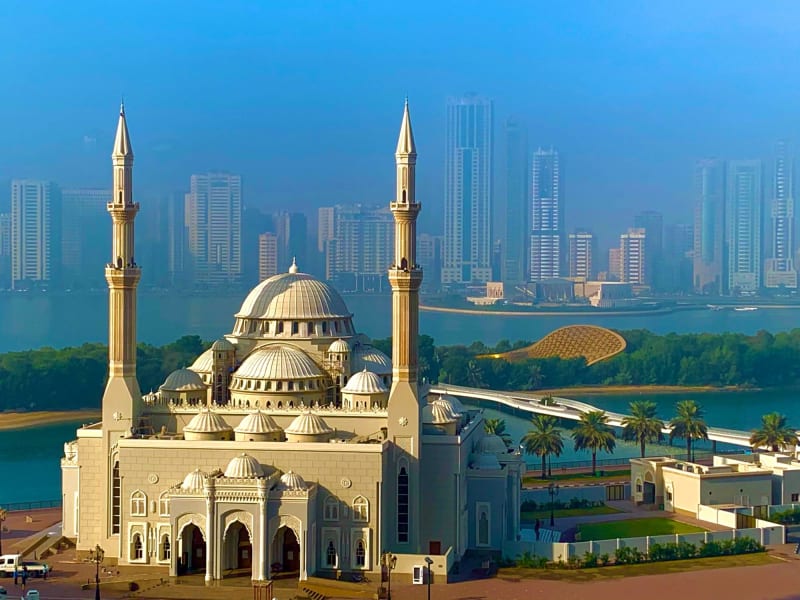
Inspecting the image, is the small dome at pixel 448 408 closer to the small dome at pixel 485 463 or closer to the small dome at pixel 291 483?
the small dome at pixel 485 463

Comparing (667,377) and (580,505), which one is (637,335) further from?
(580,505)

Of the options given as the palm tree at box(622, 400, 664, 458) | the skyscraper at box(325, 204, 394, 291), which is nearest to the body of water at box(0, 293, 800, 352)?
the skyscraper at box(325, 204, 394, 291)

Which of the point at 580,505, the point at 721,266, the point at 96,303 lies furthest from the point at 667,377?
the point at 721,266

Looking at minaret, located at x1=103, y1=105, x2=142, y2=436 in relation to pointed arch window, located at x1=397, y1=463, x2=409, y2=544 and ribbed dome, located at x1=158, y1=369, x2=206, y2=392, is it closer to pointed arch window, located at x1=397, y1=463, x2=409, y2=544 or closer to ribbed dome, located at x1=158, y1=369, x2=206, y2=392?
ribbed dome, located at x1=158, y1=369, x2=206, y2=392

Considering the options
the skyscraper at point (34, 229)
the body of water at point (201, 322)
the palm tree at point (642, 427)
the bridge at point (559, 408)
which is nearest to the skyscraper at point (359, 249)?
the body of water at point (201, 322)

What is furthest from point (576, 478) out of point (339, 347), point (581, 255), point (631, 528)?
point (581, 255)

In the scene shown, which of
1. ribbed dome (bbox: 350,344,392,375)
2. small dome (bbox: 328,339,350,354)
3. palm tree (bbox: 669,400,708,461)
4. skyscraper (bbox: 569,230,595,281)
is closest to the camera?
small dome (bbox: 328,339,350,354)

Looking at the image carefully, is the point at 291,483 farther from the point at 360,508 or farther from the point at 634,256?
the point at 634,256
